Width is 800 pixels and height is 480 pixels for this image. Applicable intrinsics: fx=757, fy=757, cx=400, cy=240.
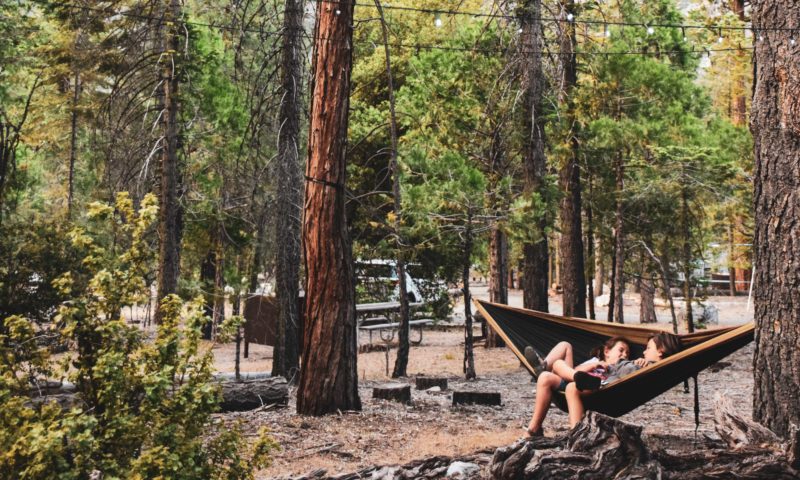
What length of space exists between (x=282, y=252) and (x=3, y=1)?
21.0 feet

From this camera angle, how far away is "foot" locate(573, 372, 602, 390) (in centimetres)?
455

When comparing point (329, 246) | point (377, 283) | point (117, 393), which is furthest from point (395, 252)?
point (377, 283)

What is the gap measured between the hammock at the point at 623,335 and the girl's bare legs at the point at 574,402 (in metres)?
0.05

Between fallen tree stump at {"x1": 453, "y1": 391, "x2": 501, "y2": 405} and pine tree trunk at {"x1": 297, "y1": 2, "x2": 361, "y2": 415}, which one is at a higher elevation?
pine tree trunk at {"x1": 297, "y1": 2, "x2": 361, "y2": 415}

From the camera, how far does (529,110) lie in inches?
389

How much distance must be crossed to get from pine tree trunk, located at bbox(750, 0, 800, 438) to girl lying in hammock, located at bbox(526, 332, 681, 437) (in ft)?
3.26

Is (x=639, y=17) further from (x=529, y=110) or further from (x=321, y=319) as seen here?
(x=321, y=319)

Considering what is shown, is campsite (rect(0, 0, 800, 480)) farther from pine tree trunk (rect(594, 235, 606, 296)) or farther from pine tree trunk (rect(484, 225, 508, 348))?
pine tree trunk (rect(594, 235, 606, 296))

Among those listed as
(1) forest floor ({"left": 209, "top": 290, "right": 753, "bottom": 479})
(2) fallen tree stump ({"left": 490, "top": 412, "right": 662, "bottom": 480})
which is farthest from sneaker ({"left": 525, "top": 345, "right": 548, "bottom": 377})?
(2) fallen tree stump ({"left": 490, "top": 412, "right": 662, "bottom": 480})

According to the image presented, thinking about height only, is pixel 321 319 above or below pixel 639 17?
below

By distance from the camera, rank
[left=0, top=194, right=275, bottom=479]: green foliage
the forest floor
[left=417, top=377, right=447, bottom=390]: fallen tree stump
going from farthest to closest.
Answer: [left=417, top=377, right=447, bottom=390]: fallen tree stump
the forest floor
[left=0, top=194, right=275, bottom=479]: green foliage

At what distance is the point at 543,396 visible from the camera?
15.8ft

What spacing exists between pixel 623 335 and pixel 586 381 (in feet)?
4.32

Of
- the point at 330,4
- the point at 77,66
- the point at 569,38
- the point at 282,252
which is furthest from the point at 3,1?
the point at 569,38
